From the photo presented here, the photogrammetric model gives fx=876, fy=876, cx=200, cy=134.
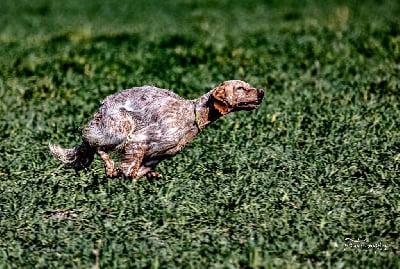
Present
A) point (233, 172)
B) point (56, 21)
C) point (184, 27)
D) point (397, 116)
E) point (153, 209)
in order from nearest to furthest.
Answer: point (153, 209) → point (233, 172) → point (397, 116) → point (184, 27) → point (56, 21)

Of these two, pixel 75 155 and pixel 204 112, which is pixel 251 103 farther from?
pixel 75 155

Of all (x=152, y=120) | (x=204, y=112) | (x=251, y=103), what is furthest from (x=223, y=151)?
(x=152, y=120)

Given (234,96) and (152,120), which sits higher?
(234,96)

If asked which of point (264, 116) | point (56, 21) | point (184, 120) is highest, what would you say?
point (184, 120)

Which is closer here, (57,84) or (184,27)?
(57,84)

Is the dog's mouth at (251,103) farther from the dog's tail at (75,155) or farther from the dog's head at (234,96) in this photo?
the dog's tail at (75,155)

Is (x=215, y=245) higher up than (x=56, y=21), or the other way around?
(x=215, y=245)

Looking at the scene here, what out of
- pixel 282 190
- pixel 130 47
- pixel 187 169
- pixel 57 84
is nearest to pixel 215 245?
pixel 282 190

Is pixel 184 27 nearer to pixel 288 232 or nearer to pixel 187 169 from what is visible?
pixel 187 169
